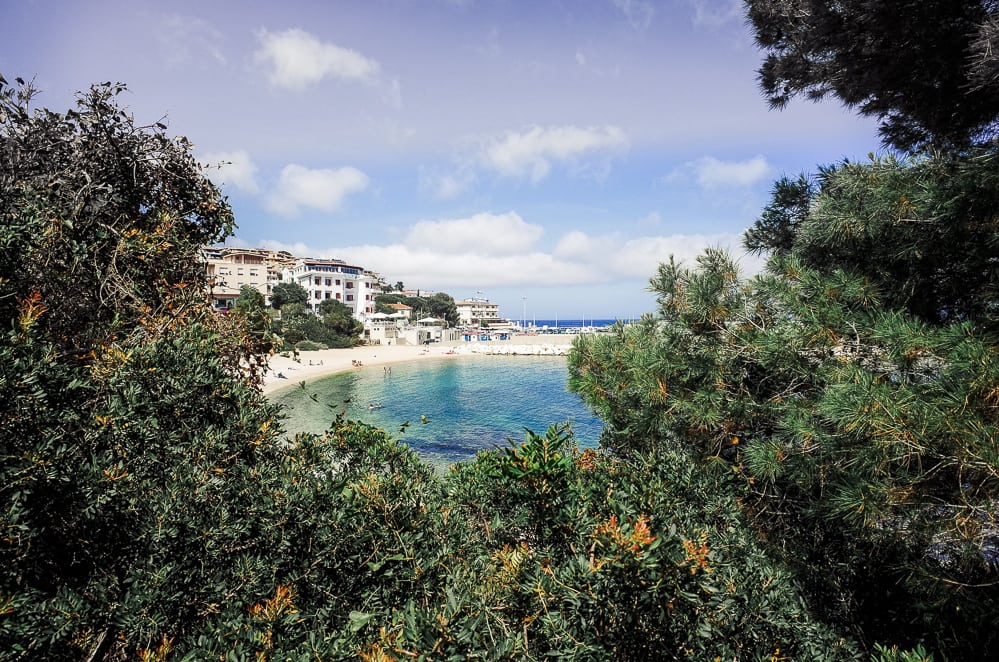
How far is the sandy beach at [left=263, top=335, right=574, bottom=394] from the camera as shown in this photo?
34531 millimetres

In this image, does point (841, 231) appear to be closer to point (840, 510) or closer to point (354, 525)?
point (840, 510)

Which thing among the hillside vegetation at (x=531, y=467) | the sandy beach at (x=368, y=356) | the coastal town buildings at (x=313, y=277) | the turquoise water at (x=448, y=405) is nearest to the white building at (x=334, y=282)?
the coastal town buildings at (x=313, y=277)

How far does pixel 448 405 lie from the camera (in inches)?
1127

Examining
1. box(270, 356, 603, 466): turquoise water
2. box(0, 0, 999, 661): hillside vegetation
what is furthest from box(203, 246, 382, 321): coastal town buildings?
box(0, 0, 999, 661): hillside vegetation

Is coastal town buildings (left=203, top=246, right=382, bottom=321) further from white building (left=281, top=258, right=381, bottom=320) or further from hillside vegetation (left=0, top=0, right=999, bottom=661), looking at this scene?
hillside vegetation (left=0, top=0, right=999, bottom=661)

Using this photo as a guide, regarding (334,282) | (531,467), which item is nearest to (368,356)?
(334,282)

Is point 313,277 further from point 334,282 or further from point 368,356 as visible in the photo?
point 368,356

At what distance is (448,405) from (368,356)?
24051 mm

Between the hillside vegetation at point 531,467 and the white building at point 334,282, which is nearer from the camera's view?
the hillside vegetation at point 531,467

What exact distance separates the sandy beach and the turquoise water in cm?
167

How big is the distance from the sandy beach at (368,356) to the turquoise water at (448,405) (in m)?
1.67

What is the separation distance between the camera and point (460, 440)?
20.4 metres

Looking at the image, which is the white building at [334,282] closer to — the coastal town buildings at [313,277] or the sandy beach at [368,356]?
the coastal town buildings at [313,277]

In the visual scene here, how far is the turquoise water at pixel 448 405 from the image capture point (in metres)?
20.3
